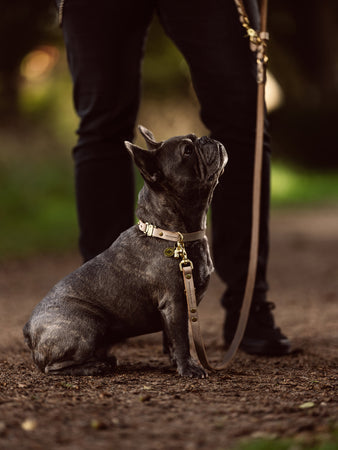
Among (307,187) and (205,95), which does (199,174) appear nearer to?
(205,95)

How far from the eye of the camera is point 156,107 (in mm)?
20016

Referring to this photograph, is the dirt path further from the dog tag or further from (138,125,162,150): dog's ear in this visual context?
(138,125,162,150): dog's ear

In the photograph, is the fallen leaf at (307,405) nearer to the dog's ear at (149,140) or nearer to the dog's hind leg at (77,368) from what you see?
the dog's hind leg at (77,368)

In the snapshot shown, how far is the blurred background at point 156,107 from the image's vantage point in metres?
10.2

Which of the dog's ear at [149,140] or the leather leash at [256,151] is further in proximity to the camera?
the leather leash at [256,151]

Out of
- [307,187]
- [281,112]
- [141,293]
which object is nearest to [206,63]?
[141,293]

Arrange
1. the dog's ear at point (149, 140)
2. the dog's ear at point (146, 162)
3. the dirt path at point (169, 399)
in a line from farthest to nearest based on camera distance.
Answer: the dog's ear at point (149, 140)
the dog's ear at point (146, 162)
the dirt path at point (169, 399)

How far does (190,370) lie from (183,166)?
79 cm

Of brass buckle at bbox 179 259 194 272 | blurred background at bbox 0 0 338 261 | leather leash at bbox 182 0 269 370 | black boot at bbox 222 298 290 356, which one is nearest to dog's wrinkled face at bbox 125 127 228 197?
brass buckle at bbox 179 259 194 272

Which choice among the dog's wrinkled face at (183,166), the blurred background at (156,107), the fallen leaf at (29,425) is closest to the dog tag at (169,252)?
the dog's wrinkled face at (183,166)

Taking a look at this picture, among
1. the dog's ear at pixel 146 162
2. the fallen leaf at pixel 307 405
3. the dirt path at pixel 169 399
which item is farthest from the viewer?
the dog's ear at pixel 146 162

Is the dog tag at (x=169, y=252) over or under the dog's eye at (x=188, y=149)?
under

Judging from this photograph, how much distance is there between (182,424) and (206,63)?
1701 millimetres

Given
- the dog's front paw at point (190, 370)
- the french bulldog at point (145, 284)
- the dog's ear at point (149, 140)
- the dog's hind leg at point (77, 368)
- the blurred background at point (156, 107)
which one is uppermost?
the blurred background at point (156, 107)
